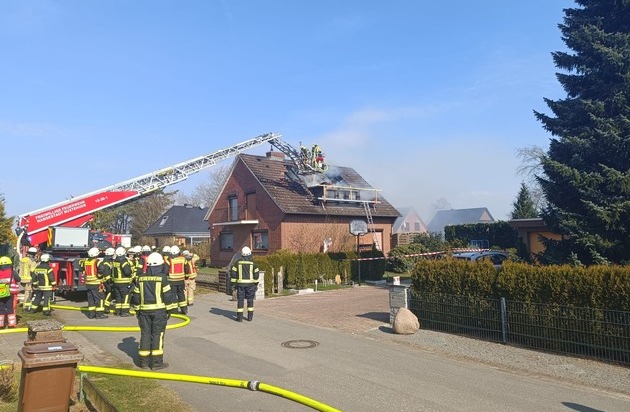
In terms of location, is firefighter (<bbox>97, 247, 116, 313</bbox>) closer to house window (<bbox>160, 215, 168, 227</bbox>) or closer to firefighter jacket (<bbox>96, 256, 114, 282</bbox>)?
firefighter jacket (<bbox>96, 256, 114, 282</bbox>)

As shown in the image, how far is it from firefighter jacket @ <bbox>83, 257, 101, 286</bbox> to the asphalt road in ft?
3.54

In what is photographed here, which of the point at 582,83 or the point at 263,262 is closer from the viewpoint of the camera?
the point at 582,83

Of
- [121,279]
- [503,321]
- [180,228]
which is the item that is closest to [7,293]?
[121,279]

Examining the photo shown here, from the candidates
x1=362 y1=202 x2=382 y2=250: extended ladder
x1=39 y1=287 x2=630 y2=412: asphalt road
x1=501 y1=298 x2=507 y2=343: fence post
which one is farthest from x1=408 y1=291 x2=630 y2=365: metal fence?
x1=362 y1=202 x2=382 y2=250: extended ladder

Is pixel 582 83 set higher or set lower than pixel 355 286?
higher

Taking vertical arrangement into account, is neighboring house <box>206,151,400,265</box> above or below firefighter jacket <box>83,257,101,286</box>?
above

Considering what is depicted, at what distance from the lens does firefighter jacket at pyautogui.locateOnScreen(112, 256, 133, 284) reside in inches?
537

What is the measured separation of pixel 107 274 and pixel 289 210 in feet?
46.9

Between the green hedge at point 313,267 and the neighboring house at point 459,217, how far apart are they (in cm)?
5578

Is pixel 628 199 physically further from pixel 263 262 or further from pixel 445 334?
pixel 263 262

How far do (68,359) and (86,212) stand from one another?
620 inches

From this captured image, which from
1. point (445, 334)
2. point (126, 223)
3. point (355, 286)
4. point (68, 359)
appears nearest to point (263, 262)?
point (355, 286)

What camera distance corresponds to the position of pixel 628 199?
1272 centimetres

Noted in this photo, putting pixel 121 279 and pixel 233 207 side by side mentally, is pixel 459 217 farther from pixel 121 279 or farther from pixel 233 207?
pixel 121 279
